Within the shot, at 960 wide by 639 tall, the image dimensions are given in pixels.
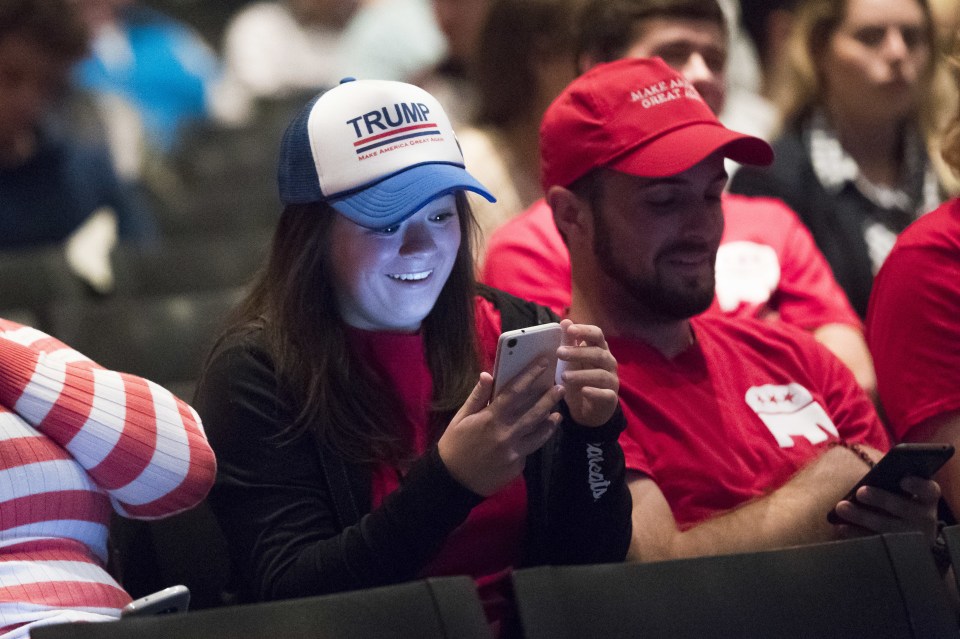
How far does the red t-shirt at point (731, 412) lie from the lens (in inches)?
86.7

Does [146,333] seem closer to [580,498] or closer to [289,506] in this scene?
[289,506]

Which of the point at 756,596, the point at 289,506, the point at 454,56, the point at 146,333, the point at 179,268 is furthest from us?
the point at 454,56

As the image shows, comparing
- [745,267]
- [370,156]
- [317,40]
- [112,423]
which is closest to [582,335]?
[370,156]

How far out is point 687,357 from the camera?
7.66 feet

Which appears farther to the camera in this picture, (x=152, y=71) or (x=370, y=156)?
(x=152, y=71)

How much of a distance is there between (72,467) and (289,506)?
12.0 inches

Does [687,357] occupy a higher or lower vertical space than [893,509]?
higher

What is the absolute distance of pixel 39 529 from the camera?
5.79 feet

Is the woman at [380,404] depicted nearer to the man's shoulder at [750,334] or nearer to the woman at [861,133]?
the man's shoulder at [750,334]

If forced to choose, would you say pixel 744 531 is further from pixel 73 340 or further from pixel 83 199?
pixel 83 199

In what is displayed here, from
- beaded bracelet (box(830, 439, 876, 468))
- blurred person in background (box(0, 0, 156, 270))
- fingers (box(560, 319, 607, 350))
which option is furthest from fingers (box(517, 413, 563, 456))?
blurred person in background (box(0, 0, 156, 270))

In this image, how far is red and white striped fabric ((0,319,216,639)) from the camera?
5.70 feet

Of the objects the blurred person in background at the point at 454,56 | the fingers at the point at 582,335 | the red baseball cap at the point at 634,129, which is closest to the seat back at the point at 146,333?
the red baseball cap at the point at 634,129

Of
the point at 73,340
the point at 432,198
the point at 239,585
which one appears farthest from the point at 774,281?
the point at 73,340
